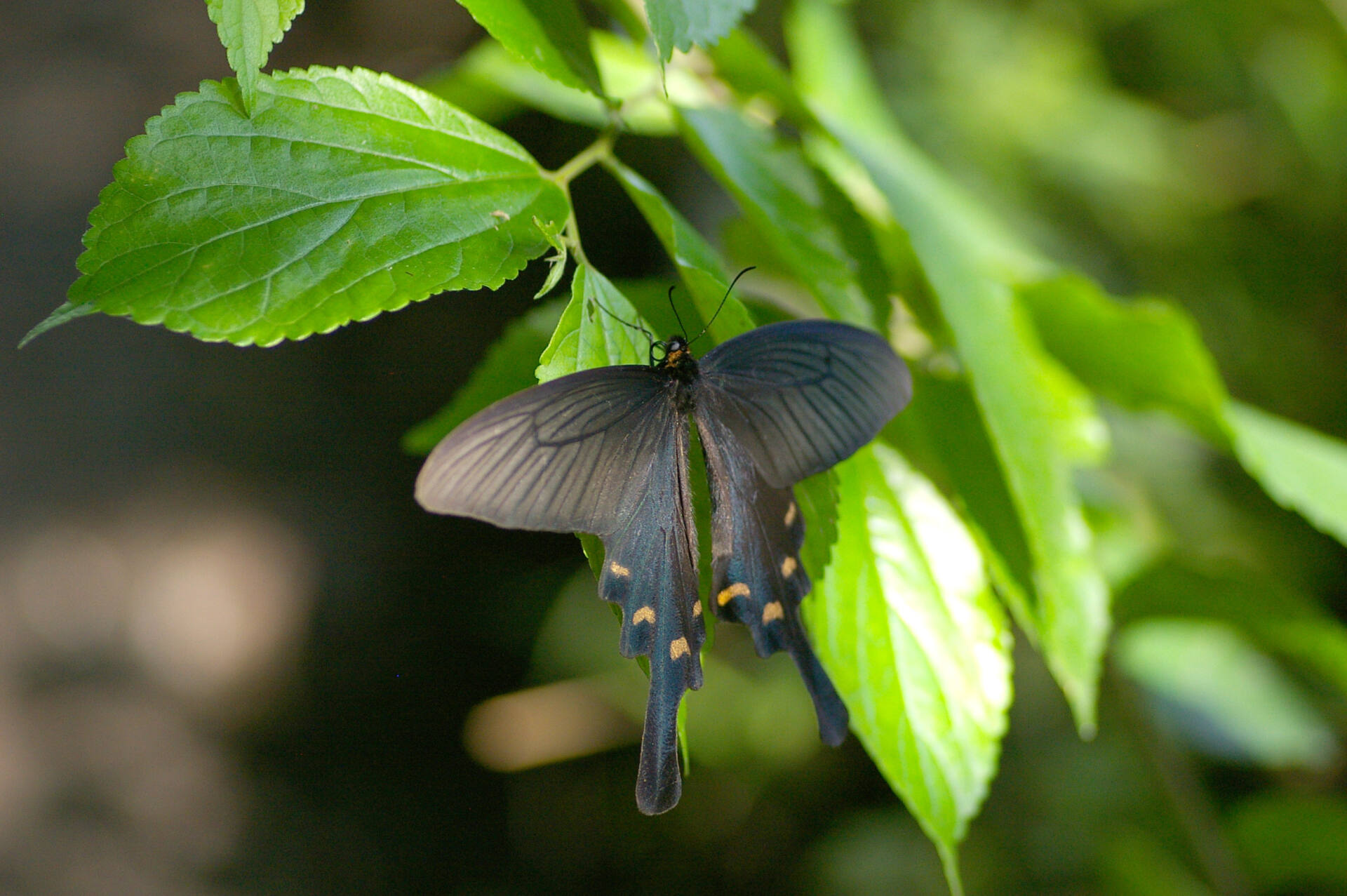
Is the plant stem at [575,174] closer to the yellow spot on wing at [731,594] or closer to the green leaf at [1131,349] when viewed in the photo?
the yellow spot on wing at [731,594]

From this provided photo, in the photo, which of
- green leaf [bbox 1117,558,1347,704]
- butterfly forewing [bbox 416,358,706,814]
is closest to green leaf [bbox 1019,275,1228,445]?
green leaf [bbox 1117,558,1347,704]

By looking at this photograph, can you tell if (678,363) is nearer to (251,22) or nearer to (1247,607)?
(251,22)

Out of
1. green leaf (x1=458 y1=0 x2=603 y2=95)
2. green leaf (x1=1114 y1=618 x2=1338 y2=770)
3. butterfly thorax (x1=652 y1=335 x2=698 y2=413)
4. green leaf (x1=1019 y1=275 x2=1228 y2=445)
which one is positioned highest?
green leaf (x1=458 y1=0 x2=603 y2=95)

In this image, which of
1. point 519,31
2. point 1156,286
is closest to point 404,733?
point 519,31

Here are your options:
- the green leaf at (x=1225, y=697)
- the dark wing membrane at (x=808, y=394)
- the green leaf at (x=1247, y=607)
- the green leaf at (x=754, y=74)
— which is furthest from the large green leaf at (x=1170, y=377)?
the green leaf at (x=1225, y=697)

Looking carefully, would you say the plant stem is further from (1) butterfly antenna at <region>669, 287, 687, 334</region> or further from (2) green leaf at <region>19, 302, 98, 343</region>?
(2) green leaf at <region>19, 302, 98, 343</region>

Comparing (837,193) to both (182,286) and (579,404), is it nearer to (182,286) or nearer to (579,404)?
(579,404)
